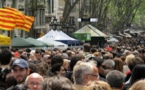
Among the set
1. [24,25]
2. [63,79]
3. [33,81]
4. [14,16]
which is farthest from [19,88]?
[24,25]

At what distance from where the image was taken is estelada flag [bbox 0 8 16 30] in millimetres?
20131

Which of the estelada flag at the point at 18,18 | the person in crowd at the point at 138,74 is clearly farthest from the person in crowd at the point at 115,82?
the estelada flag at the point at 18,18

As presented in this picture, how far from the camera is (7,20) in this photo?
67.1 feet

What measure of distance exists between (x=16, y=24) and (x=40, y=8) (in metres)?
44.4

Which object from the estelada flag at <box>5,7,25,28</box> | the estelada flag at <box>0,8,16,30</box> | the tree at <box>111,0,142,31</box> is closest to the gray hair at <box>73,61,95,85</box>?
the estelada flag at <box>0,8,16,30</box>

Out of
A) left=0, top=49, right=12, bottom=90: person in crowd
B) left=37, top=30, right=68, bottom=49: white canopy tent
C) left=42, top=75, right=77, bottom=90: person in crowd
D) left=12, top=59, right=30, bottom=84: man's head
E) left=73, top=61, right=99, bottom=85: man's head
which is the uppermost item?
left=42, top=75, right=77, bottom=90: person in crowd

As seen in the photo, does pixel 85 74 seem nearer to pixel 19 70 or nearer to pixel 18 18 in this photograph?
pixel 19 70

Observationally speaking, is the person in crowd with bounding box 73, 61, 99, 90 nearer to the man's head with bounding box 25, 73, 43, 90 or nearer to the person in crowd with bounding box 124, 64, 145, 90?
the man's head with bounding box 25, 73, 43, 90

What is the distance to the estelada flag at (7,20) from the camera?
20.1 metres

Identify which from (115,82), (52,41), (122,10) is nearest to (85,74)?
(115,82)

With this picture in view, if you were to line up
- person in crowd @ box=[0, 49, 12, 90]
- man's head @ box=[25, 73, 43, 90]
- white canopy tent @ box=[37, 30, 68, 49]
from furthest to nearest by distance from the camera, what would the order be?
white canopy tent @ box=[37, 30, 68, 49] < person in crowd @ box=[0, 49, 12, 90] < man's head @ box=[25, 73, 43, 90]

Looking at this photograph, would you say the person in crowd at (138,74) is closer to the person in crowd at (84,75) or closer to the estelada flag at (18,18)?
the person in crowd at (84,75)

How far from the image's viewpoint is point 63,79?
5.62 meters

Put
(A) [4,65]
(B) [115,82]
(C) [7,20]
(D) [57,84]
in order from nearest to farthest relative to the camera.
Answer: (D) [57,84], (B) [115,82], (A) [4,65], (C) [7,20]
